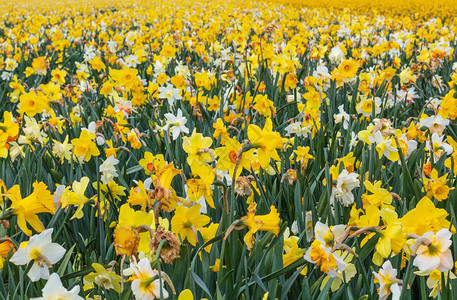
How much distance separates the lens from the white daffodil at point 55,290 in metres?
0.90

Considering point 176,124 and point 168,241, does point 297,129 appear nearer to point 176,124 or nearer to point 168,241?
point 176,124

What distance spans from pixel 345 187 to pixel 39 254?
0.93 metres

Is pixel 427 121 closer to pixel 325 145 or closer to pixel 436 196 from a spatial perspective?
pixel 325 145

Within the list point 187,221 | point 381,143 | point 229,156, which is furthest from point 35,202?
point 381,143

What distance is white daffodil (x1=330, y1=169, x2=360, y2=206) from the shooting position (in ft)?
4.75

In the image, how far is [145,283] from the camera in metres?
0.89

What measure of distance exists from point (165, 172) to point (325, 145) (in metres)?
1.47

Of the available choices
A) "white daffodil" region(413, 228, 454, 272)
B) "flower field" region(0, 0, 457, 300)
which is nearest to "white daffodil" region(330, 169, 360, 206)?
"flower field" region(0, 0, 457, 300)

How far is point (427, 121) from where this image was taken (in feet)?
7.01

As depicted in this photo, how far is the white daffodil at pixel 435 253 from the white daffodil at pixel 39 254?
80cm

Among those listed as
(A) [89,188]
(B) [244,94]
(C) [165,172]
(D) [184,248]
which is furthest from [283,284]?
(B) [244,94]

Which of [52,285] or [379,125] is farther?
[379,125]

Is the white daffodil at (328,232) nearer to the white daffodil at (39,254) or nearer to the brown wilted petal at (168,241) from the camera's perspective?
the brown wilted petal at (168,241)

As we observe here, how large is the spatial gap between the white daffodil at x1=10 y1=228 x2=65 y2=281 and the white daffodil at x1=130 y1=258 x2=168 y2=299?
26 centimetres
